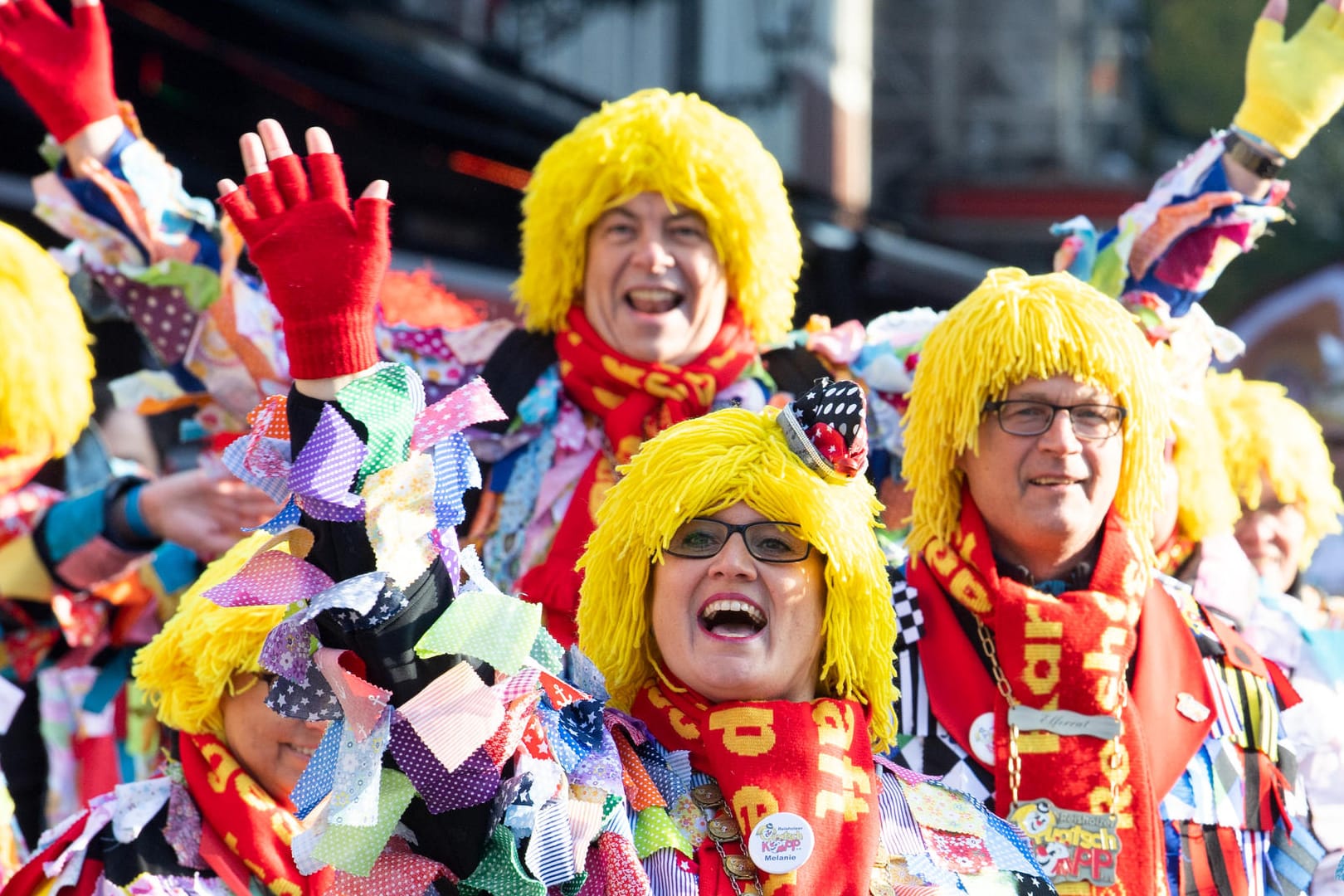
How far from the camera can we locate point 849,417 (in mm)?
2445

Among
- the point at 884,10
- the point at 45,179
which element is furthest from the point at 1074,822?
the point at 884,10

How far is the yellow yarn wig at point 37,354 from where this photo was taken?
3.70 meters

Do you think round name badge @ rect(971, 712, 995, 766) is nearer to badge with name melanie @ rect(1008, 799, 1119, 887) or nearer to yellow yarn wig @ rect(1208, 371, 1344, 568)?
badge with name melanie @ rect(1008, 799, 1119, 887)

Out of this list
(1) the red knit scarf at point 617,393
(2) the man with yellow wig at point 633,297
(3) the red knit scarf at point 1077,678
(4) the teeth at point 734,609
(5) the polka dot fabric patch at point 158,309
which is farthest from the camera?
(5) the polka dot fabric patch at point 158,309

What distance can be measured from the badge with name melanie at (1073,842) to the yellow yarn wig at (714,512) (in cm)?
42

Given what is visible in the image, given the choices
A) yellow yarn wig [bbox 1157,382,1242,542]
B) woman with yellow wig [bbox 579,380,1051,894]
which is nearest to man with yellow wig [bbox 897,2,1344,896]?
woman with yellow wig [bbox 579,380,1051,894]

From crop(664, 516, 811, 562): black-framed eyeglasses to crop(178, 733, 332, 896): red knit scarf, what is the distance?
0.76 meters

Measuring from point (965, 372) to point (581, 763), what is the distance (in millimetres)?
1097

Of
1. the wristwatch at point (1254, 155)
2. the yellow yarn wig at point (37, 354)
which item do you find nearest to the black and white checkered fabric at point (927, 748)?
the wristwatch at point (1254, 155)

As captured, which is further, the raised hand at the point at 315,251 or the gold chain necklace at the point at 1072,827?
the gold chain necklace at the point at 1072,827

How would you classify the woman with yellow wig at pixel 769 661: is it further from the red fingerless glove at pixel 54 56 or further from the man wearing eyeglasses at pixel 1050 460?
the red fingerless glove at pixel 54 56

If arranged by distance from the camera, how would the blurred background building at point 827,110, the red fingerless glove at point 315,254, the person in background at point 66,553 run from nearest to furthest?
the red fingerless glove at point 315,254 < the person in background at point 66,553 < the blurred background building at point 827,110

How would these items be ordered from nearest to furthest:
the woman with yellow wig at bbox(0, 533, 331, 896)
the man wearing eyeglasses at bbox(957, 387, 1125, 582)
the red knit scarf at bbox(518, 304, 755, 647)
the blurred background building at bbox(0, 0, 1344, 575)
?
the woman with yellow wig at bbox(0, 533, 331, 896) → the man wearing eyeglasses at bbox(957, 387, 1125, 582) → the red knit scarf at bbox(518, 304, 755, 647) → the blurred background building at bbox(0, 0, 1344, 575)

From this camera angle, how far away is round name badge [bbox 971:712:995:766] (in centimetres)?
293
